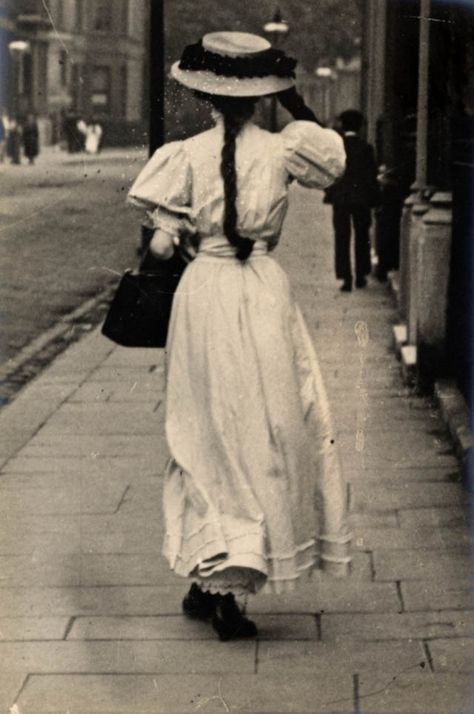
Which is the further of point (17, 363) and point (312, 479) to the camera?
point (17, 363)

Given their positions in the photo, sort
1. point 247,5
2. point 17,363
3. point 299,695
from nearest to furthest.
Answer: point 299,695 → point 17,363 → point 247,5

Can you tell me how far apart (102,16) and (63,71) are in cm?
2753

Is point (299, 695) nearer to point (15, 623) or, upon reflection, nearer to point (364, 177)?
point (15, 623)

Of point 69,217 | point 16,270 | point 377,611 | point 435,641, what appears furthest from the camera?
point 69,217

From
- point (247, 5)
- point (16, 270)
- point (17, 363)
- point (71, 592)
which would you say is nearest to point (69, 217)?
point (16, 270)

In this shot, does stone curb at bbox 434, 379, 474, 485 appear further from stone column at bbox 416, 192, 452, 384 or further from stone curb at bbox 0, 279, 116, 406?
stone curb at bbox 0, 279, 116, 406

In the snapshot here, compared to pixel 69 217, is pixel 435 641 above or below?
above

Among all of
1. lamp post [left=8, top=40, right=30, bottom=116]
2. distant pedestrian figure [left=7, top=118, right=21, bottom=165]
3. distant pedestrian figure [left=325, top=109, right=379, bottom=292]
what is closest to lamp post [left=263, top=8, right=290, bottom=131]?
distant pedestrian figure [left=325, top=109, right=379, bottom=292]

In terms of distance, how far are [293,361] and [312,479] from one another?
0.40 m

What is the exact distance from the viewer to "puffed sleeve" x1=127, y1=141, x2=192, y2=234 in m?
5.12

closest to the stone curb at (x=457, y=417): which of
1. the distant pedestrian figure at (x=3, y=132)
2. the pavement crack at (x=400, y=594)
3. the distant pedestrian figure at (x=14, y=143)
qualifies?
the pavement crack at (x=400, y=594)

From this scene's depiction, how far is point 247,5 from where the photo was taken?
16.5 meters

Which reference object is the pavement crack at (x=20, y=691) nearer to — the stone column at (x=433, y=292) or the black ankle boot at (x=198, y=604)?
the black ankle boot at (x=198, y=604)

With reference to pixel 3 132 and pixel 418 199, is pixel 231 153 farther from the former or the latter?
pixel 3 132
